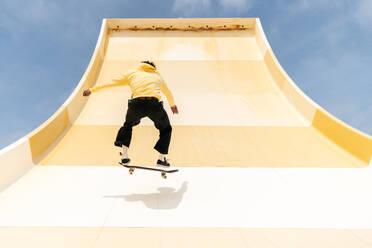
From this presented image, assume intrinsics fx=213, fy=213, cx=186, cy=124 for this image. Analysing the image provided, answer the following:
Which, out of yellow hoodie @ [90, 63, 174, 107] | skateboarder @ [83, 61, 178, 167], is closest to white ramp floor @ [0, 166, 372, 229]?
skateboarder @ [83, 61, 178, 167]

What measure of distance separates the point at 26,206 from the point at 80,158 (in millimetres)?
1412

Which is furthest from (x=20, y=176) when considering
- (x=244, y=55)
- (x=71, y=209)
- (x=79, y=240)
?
(x=244, y=55)

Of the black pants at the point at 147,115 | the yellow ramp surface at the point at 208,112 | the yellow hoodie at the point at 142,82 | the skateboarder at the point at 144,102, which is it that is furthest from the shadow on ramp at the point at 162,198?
the yellow hoodie at the point at 142,82

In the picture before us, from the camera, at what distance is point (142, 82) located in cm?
289

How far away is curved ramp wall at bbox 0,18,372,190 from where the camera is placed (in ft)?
13.3

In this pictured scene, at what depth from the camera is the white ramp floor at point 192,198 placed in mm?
2445

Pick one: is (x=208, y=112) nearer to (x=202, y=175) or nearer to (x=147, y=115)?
(x=202, y=175)

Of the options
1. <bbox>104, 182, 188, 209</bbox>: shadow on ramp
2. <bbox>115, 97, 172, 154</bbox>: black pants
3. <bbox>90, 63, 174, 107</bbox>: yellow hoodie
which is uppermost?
<bbox>90, 63, 174, 107</bbox>: yellow hoodie

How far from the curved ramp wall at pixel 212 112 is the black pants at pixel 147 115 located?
1112 mm

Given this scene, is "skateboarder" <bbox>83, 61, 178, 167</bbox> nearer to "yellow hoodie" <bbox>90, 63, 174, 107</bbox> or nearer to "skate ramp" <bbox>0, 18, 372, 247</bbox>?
"yellow hoodie" <bbox>90, 63, 174, 107</bbox>

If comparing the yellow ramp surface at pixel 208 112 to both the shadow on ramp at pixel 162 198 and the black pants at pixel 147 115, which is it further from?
the shadow on ramp at pixel 162 198

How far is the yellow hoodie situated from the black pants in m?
0.09

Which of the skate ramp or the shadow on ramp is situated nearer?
the skate ramp

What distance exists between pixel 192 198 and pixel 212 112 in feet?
11.5
